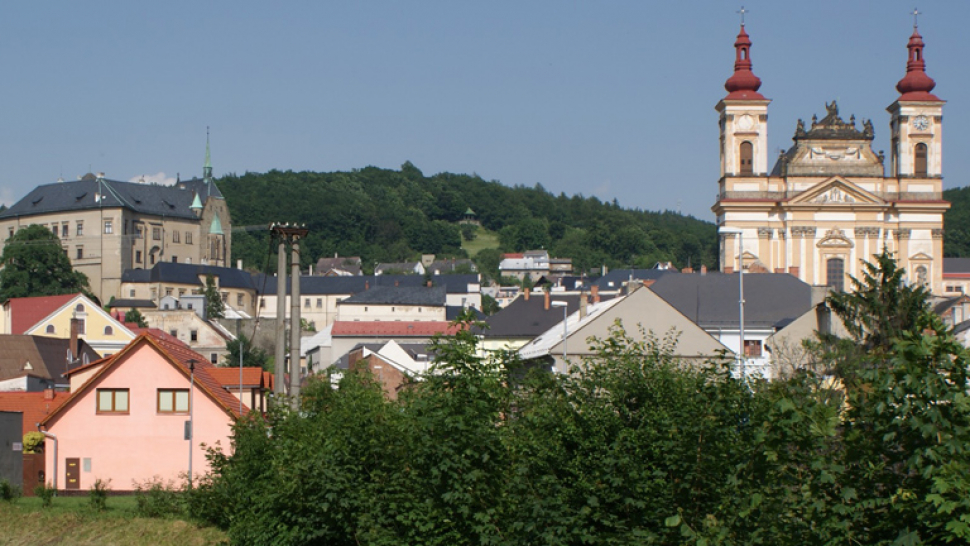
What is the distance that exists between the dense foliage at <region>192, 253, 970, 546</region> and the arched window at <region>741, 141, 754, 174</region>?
8682 cm

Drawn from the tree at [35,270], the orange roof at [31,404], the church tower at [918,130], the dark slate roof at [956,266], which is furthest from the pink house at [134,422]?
the dark slate roof at [956,266]

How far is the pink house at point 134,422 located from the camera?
3938cm

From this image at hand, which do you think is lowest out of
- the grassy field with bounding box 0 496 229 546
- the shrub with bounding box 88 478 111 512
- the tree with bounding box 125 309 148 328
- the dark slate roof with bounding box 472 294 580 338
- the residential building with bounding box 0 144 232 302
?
the grassy field with bounding box 0 496 229 546

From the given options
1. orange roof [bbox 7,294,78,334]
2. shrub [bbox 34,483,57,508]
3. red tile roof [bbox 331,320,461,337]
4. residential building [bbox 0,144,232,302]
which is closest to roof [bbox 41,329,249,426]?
shrub [bbox 34,483,57,508]

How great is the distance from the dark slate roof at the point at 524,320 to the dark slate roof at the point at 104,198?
101 meters

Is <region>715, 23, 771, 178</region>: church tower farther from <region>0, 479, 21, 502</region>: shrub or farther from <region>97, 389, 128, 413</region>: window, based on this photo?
<region>0, 479, 21, 502</region>: shrub

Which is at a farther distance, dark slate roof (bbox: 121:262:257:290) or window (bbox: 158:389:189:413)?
dark slate roof (bbox: 121:262:257:290)

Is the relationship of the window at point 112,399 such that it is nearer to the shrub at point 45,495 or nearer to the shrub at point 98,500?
the shrub at point 45,495

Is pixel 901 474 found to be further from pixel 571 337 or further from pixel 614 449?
pixel 571 337

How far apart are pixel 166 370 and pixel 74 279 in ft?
359

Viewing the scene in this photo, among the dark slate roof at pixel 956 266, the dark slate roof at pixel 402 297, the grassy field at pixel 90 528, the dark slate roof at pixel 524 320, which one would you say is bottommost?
the grassy field at pixel 90 528

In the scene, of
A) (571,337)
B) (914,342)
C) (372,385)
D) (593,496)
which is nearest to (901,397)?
(914,342)

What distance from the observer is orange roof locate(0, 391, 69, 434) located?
41469 millimetres

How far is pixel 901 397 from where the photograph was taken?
36.9ft
